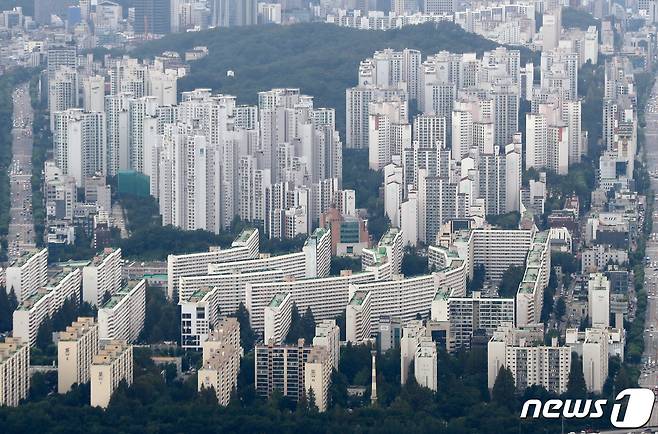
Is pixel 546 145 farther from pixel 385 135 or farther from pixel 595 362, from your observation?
pixel 595 362

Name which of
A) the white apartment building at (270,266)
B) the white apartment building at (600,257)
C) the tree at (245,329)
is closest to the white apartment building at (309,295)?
the tree at (245,329)

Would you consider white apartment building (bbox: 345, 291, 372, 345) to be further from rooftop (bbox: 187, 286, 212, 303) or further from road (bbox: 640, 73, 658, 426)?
road (bbox: 640, 73, 658, 426)

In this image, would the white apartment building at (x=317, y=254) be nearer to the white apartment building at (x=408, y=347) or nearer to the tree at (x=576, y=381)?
the white apartment building at (x=408, y=347)

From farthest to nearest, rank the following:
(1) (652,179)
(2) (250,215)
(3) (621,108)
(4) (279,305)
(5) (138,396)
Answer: (3) (621,108) < (1) (652,179) < (2) (250,215) < (4) (279,305) < (5) (138,396)

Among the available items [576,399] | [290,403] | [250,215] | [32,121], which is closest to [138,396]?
[290,403]

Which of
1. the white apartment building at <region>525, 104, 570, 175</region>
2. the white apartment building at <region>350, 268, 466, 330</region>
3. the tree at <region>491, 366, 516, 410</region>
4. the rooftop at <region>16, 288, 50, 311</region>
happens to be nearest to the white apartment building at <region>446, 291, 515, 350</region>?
the white apartment building at <region>350, 268, 466, 330</region>

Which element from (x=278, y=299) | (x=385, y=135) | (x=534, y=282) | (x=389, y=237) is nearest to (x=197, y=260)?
(x=389, y=237)

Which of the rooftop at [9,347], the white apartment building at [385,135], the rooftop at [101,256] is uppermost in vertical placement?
the white apartment building at [385,135]

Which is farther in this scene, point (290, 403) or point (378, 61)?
point (378, 61)

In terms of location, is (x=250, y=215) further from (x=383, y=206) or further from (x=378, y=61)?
(x=378, y=61)
